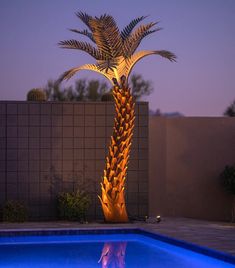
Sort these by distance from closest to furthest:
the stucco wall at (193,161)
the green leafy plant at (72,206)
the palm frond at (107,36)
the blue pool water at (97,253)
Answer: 1. the blue pool water at (97,253)
2. the palm frond at (107,36)
3. the green leafy plant at (72,206)
4. the stucco wall at (193,161)

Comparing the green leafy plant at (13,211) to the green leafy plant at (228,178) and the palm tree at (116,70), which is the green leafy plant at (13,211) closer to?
the palm tree at (116,70)

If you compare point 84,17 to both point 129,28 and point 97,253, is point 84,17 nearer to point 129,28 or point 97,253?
point 129,28

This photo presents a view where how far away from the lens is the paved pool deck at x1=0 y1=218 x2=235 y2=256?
31.9ft

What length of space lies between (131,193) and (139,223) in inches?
43.7

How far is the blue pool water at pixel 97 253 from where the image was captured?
8.65 meters

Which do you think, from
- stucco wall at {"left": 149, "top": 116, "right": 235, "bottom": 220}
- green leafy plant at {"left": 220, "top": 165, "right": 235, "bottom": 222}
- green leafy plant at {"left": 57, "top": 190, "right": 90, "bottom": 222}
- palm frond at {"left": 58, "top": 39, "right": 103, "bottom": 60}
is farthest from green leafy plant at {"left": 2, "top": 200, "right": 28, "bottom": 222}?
green leafy plant at {"left": 220, "top": 165, "right": 235, "bottom": 222}

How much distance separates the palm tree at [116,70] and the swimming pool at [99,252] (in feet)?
3.68

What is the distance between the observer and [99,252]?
9.80 meters

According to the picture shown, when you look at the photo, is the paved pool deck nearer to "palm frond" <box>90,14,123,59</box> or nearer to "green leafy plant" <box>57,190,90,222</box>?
"green leafy plant" <box>57,190,90,222</box>

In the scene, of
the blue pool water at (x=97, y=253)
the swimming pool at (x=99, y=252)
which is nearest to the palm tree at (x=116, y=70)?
the swimming pool at (x=99, y=252)

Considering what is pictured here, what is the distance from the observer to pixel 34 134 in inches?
519

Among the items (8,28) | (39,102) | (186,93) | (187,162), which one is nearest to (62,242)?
(39,102)

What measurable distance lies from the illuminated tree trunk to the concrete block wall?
3.19 feet

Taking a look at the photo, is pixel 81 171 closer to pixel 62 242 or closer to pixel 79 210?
pixel 79 210
